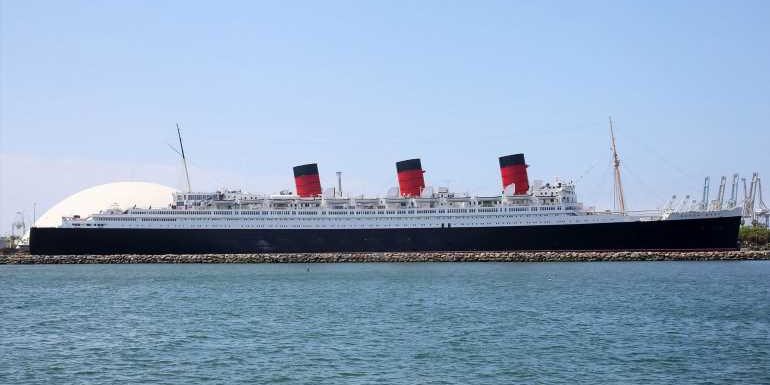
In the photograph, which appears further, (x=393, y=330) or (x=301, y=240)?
(x=301, y=240)

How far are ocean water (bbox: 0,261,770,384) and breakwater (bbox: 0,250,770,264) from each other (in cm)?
1331

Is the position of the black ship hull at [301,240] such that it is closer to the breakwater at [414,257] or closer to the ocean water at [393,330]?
the breakwater at [414,257]

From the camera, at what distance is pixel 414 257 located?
6222 cm

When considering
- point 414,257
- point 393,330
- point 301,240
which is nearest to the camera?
point 393,330

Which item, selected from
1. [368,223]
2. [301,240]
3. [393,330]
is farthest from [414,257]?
[393,330]

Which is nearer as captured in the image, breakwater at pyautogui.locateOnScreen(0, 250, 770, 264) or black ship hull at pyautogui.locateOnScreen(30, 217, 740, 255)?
breakwater at pyautogui.locateOnScreen(0, 250, 770, 264)

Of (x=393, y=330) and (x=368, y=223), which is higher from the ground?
(x=368, y=223)

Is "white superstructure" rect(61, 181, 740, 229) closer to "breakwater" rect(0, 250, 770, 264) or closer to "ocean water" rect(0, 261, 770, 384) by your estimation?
"breakwater" rect(0, 250, 770, 264)

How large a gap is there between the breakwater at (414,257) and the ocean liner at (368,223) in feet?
6.58

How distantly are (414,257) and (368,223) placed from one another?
8.42m

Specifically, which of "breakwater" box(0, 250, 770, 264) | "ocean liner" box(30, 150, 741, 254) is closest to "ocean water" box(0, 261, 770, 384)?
"breakwater" box(0, 250, 770, 264)

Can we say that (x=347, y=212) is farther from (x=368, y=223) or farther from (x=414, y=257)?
(x=414, y=257)

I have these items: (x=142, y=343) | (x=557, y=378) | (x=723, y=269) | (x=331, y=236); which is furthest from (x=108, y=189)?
(x=557, y=378)

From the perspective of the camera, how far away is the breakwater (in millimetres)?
60375
